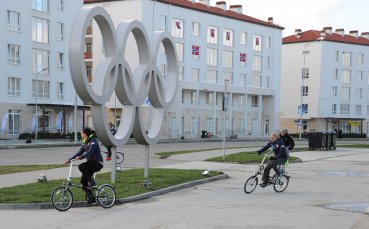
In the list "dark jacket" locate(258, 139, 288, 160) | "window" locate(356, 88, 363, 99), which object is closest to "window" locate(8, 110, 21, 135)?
"dark jacket" locate(258, 139, 288, 160)

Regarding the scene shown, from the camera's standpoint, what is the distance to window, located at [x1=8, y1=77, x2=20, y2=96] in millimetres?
53062

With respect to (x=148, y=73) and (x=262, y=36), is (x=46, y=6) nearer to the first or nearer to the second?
(x=262, y=36)

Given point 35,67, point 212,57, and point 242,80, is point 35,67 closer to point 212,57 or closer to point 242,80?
point 212,57

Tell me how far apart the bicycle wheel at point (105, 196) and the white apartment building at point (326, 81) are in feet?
261

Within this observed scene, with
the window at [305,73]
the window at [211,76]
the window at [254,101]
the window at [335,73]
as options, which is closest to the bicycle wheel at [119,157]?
the window at [211,76]

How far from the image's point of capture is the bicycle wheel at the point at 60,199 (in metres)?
11.6

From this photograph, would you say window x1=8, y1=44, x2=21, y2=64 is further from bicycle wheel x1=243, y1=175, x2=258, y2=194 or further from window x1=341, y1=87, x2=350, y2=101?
window x1=341, y1=87, x2=350, y2=101

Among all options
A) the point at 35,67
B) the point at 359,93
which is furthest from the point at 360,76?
the point at 35,67

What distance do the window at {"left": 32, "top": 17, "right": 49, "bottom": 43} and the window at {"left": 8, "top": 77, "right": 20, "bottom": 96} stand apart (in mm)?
4919

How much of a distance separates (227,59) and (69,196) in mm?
66831

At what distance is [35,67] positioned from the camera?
5612 cm

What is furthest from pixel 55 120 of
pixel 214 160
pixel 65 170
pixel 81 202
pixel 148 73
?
pixel 81 202

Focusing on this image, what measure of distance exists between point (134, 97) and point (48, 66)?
4411 centimetres

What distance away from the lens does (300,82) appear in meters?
94.9
